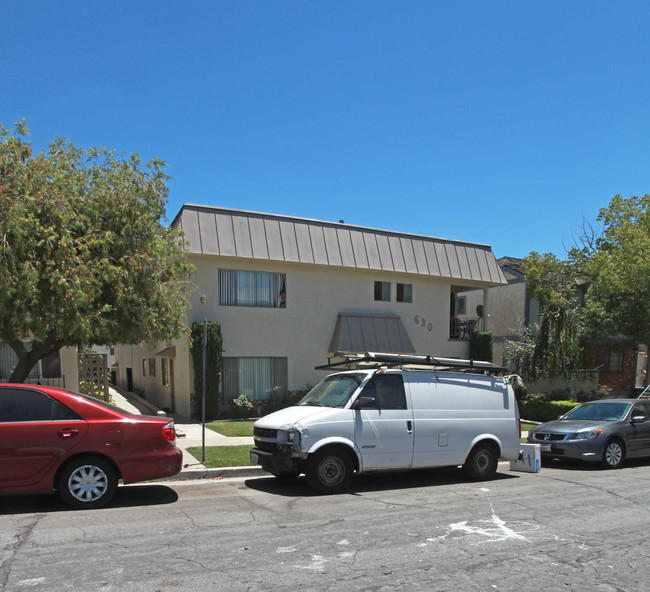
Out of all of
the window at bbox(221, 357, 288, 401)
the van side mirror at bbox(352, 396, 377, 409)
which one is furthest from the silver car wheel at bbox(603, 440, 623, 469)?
the window at bbox(221, 357, 288, 401)

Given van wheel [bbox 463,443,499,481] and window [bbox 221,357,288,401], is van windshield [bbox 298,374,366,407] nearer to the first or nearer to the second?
van wheel [bbox 463,443,499,481]

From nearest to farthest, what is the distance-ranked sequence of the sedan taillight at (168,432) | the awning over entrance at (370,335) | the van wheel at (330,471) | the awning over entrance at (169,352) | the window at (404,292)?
the sedan taillight at (168,432), the van wheel at (330,471), the awning over entrance at (169,352), the awning over entrance at (370,335), the window at (404,292)

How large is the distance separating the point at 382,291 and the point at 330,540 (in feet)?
52.2

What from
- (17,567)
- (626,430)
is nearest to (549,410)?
(626,430)

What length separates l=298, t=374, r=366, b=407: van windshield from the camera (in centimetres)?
878

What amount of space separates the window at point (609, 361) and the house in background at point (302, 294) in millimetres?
6914

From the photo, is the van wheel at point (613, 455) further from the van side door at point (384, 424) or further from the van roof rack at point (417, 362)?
the van side door at point (384, 424)

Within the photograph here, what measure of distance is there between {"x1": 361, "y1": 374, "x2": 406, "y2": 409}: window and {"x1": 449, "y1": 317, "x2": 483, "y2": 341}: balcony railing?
1508cm

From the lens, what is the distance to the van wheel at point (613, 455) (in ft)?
37.6

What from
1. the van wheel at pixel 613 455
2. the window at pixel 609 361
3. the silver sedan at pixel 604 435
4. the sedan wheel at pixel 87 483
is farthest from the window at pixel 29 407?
the window at pixel 609 361

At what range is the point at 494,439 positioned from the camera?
9.72 metres

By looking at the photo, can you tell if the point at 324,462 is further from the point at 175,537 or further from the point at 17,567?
the point at 17,567

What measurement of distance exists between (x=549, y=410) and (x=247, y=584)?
18214 mm

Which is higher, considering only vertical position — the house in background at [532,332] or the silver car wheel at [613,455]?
the house in background at [532,332]
